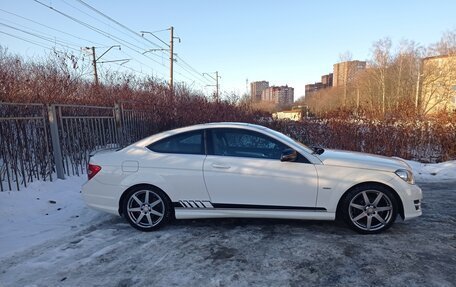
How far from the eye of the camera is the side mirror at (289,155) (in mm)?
4383

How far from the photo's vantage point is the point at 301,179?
171 inches

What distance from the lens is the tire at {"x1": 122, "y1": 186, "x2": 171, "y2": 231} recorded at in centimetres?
459

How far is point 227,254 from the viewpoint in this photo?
12.4 ft

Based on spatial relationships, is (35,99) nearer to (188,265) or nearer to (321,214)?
(188,265)

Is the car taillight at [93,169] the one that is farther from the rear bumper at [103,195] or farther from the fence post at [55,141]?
the fence post at [55,141]

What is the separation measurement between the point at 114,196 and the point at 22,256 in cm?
126

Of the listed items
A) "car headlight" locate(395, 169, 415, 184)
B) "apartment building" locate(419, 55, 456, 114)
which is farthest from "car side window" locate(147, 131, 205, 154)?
"apartment building" locate(419, 55, 456, 114)

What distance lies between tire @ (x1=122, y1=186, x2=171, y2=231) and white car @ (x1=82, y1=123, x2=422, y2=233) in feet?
0.05

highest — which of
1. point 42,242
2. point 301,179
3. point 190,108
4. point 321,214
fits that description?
point 190,108

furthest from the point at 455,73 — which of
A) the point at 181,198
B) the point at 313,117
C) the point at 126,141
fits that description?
the point at 181,198

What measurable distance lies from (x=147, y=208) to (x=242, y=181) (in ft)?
4.61

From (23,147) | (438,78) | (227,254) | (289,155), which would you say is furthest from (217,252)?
(438,78)

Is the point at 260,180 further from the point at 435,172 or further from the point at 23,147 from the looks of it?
the point at 435,172

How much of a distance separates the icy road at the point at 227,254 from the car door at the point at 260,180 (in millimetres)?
439
